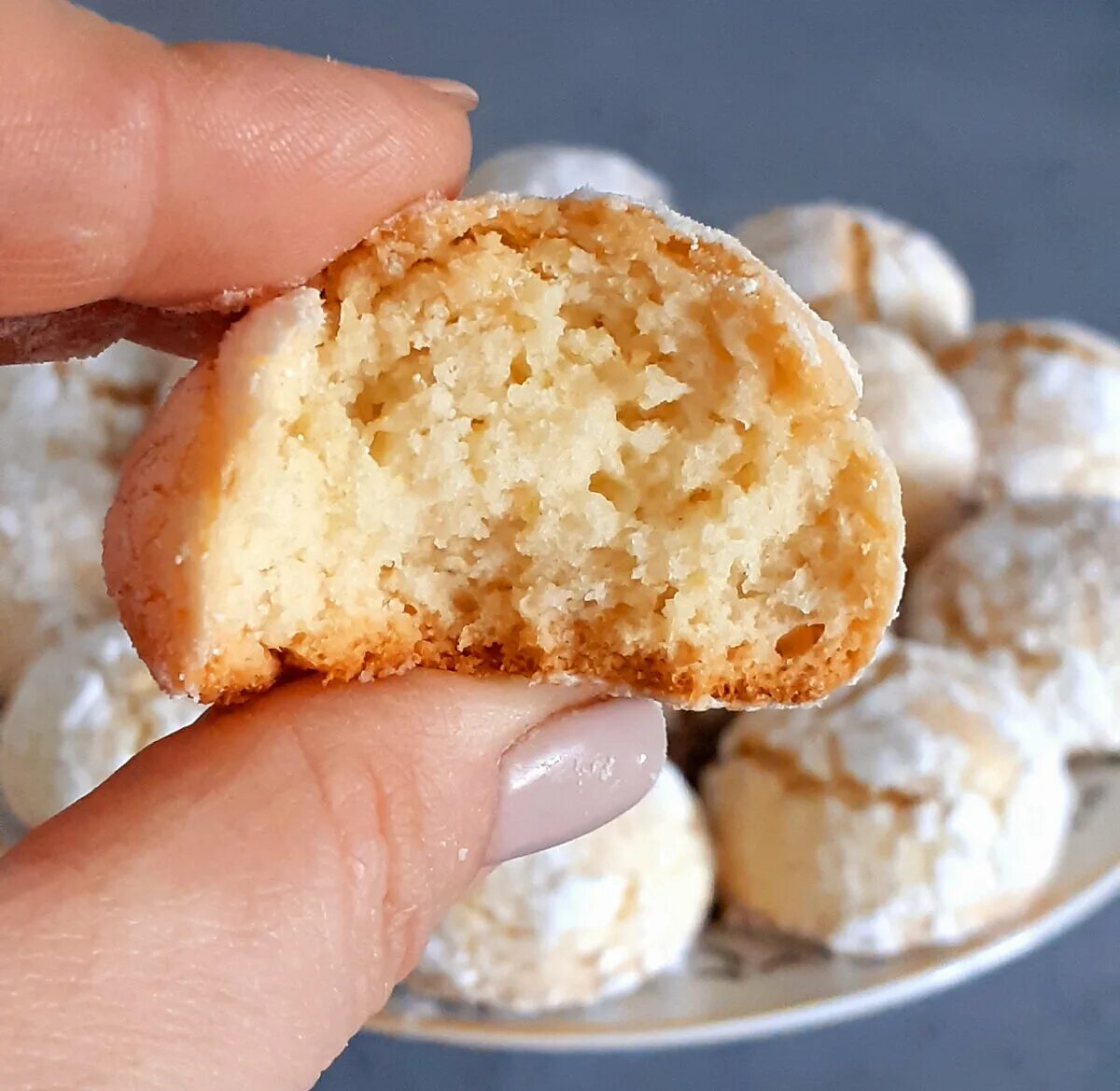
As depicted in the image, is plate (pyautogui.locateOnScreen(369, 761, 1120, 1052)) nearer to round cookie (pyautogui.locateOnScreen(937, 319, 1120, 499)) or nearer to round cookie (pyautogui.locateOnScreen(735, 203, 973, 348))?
round cookie (pyautogui.locateOnScreen(937, 319, 1120, 499))

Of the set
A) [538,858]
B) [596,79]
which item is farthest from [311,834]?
[596,79]

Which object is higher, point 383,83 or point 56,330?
point 383,83

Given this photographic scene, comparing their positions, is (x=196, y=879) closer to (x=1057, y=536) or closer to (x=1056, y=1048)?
(x=1057, y=536)

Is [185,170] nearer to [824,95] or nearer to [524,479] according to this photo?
[524,479]

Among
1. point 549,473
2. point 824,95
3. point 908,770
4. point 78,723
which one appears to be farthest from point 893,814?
point 824,95

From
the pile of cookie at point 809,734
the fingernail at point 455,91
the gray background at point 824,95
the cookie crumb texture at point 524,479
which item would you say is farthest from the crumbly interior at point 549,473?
the gray background at point 824,95

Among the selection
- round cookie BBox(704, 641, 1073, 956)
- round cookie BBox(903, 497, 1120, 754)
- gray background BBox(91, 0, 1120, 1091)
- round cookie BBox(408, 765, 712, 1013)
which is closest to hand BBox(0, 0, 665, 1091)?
round cookie BBox(408, 765, 712, 1013)

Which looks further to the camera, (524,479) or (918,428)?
(918,428)
